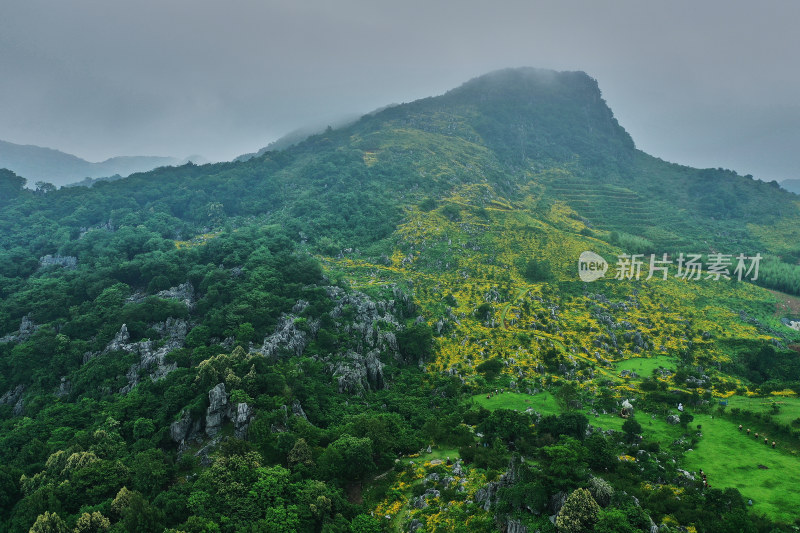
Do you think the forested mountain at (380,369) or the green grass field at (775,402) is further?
the green grass field at (775,402)

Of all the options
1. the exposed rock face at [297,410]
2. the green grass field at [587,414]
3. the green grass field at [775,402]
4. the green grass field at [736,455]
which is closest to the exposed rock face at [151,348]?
the exposed rock face at [297,410]

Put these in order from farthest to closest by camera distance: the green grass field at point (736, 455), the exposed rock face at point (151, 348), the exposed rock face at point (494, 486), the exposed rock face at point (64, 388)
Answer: the exposed rock face at point (151, 348) < the exposed rock face at point (64, 388) < the green grass field at point (736, 455) < the exposed rock face at point (494, 486)

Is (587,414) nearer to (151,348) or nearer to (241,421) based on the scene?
(241,421)

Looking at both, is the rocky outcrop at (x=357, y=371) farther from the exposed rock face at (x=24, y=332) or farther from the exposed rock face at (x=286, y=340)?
the exposed rock face at (x=24, y=332)

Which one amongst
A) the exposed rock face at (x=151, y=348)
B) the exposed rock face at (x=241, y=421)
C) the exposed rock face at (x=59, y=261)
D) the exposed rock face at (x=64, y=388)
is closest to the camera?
the exposed rock face at (x=241, y=421)

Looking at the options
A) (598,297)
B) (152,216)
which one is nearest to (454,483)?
(598,297)

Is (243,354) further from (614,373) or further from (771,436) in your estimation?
(771,436)

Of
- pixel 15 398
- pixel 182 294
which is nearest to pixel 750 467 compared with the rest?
pixel 182 294

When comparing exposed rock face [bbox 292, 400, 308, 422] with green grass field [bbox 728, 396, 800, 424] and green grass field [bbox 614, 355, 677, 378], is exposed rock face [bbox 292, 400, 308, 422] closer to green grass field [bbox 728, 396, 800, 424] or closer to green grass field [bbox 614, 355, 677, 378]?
green grass field [bbox 614, 355, 677, 378]
